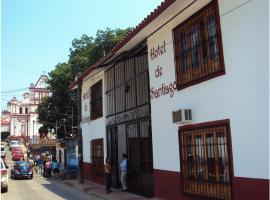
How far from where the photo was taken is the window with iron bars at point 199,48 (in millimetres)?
10803

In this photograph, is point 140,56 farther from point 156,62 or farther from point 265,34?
point 265,34

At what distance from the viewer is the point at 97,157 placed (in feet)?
73.8

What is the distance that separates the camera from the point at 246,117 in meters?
9.43

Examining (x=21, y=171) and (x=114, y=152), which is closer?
(x=114, y=152)

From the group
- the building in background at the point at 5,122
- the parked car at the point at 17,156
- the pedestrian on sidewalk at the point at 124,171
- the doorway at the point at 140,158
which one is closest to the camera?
the doorway at the point at 140,158

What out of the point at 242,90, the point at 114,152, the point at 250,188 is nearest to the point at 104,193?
the point at 114,152

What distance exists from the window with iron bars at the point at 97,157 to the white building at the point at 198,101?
3.64 m

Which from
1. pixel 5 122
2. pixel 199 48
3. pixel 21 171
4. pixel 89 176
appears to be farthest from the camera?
pixel 5 122

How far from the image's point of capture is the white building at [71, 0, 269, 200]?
30.0ft

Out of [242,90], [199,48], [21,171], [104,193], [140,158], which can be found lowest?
[104,193]

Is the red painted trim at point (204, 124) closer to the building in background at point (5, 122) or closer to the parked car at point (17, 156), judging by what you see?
the parked car at point (17, 156)

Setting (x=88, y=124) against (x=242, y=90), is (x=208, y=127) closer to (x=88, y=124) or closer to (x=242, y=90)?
(x=242, y=90)

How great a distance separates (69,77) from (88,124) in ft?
67.9

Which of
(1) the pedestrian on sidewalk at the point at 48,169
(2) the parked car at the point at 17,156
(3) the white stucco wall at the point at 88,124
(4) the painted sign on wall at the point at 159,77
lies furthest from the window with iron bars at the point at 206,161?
(2) the parked car at the point at 17,156
